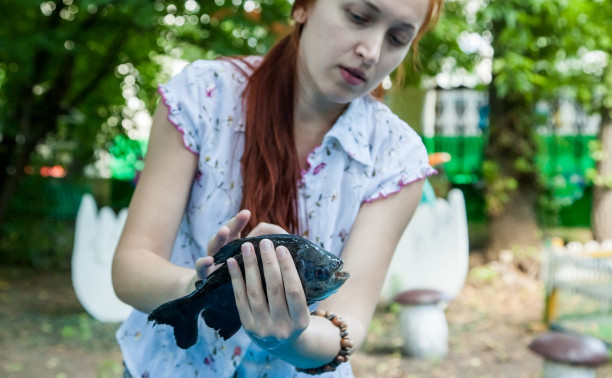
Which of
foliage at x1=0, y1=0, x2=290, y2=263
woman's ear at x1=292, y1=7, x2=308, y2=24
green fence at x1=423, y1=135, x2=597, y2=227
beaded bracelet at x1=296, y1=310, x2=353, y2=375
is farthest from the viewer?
green fence at x1=423, y1=135, x2=597, y2=227

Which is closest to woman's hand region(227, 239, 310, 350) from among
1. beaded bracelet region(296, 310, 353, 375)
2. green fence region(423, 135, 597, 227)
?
beaded bracelet region(296, 310, 353, 375)

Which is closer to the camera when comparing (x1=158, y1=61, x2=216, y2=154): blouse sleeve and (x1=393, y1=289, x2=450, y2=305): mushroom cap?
(x1=158, y1=61, x2=216, y2=154): blouse sleeve

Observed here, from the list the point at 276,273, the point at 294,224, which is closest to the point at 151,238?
the point at 294,224

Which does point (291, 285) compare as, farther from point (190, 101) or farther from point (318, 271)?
point (190, 101)

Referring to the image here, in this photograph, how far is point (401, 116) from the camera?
4.48 meters

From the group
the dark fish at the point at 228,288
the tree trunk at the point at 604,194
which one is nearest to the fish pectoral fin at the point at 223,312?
the dark fish at the point at 228,288

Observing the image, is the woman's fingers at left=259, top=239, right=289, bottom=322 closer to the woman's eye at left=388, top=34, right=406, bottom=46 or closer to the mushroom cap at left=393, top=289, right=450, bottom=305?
the woman's eye at left=388, top=34, right=406, bottom=46

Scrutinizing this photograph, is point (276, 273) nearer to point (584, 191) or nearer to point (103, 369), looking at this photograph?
point (103, 369)

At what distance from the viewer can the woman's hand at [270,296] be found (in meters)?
1.13

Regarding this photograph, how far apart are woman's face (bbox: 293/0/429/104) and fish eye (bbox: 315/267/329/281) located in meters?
A: 0.56

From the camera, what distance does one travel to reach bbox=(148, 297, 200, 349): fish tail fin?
1.25 m

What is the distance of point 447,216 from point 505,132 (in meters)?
3.10

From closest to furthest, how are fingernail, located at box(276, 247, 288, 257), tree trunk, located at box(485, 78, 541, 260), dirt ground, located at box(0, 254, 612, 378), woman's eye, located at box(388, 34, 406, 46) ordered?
fingernail, located at box(276, 247, 288, 257)
woman's eye, located at box(388, 34, 406, 46)
dirt ground, located at box(0, 254, 612, 378)
tree trunk, located at box(485, 78, 541, 260)

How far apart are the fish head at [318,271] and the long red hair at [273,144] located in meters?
0.41
